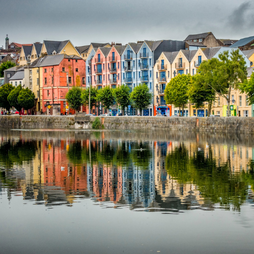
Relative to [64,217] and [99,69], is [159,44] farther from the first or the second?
[64,217]

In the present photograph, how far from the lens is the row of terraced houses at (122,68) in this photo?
4734 inches

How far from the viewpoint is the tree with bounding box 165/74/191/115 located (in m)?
106

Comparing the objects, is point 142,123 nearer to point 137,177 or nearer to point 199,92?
point 199,92

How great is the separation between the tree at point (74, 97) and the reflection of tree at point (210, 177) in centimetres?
8979

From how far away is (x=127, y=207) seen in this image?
23.0 meters

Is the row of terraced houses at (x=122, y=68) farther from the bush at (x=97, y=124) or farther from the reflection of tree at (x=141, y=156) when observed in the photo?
the reflection of tree at (x=141, y=156)

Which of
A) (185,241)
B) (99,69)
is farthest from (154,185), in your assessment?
(99,69)

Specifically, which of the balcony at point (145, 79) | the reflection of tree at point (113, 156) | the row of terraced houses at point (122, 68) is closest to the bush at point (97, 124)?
the row of terraced houses at point (122, 68)

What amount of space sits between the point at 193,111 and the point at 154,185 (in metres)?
90.3

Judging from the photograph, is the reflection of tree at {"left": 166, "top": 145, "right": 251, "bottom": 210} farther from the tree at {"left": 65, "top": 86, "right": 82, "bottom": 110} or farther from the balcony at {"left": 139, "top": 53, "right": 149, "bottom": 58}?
the tree at {"left": 65, "top": 86, "right": 82, "bottom": 110}

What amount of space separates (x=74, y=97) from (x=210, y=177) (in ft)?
346

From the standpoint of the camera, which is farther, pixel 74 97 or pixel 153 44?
pixel 74 97

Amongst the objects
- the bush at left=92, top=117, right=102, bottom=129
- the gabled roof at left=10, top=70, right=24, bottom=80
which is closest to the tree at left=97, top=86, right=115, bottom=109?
the bush at left=92, top=117, right=102, bottom=129

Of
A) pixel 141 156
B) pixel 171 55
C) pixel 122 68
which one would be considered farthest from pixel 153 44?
pixel 141 156
